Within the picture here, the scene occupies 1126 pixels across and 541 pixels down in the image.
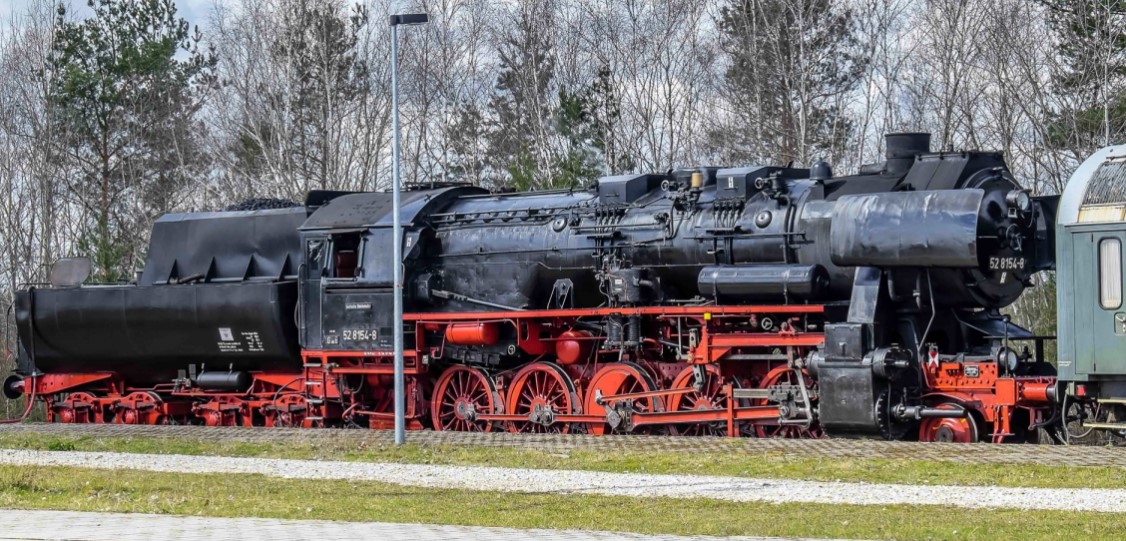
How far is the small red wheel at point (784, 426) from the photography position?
57.5 feet

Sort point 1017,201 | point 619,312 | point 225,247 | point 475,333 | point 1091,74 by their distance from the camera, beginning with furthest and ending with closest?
point 1091,74
point 225,247
point 475,333
point 619,312
point 1017,201

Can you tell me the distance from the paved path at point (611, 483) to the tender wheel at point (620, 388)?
151 inches

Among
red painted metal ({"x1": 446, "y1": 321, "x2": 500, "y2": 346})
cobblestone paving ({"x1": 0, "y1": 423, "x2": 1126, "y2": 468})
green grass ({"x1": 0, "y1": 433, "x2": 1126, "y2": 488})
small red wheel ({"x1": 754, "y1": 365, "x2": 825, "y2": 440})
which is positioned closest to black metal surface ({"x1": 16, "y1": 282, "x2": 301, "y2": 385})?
cobblestone paving ({"x1": 0, "y1": 423, "x2": 1126, "y2": 468})

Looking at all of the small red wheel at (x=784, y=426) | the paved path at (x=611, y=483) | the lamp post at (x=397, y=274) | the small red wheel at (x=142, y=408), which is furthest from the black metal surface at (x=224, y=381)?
the small red wheel at (x=784, y=426)

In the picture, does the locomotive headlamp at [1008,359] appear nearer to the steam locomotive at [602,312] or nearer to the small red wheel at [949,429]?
the steam locomotive at [602,312]

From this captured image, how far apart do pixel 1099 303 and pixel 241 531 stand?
979 centimetres

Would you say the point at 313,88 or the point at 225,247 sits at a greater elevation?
the point at 313,88

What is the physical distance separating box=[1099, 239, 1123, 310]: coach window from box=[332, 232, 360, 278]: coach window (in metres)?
10.9

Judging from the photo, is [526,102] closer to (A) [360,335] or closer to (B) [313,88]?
(B) [313,88]

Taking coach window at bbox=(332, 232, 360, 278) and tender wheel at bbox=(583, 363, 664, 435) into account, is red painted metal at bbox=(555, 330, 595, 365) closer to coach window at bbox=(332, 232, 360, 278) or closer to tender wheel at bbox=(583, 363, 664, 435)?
tender wheel at bbox=(583, 363, 664, 435)

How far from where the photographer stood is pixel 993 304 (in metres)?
17.0

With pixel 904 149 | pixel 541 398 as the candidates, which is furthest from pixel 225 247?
pixel 904 149

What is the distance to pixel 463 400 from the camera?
21.1 m

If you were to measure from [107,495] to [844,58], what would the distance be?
85.8 feet
